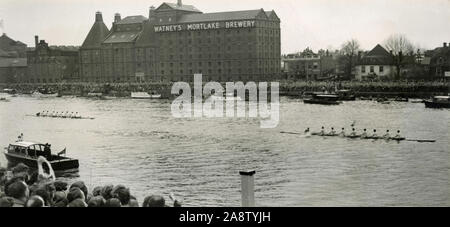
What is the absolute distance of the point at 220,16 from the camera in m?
54.8

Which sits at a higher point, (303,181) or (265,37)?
(265,37)

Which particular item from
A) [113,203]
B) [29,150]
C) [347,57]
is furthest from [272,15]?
[113,203]

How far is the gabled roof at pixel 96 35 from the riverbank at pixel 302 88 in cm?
826

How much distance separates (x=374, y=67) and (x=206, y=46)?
16.9m

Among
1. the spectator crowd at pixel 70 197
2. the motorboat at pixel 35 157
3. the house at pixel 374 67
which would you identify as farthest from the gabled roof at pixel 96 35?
the spectator crowd at pixel 70 197

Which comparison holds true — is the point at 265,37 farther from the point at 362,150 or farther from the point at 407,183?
the point at 407,183

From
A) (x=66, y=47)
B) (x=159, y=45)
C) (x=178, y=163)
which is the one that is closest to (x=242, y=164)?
(x=178, y=163)

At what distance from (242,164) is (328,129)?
9681 millimetres

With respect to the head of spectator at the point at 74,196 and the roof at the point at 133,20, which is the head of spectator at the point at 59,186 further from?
the roof at the point at 133,20

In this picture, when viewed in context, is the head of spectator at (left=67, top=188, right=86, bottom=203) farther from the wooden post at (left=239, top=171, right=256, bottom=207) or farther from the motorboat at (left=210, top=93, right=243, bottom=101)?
the motorboat at (left=210, top=93, right=243, bottom=101)

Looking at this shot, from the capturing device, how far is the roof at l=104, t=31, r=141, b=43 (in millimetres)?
66562

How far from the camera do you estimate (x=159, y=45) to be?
196ft

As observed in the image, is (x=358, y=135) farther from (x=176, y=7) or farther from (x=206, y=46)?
(x=206, y=46)

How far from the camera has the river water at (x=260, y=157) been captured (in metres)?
14.6
